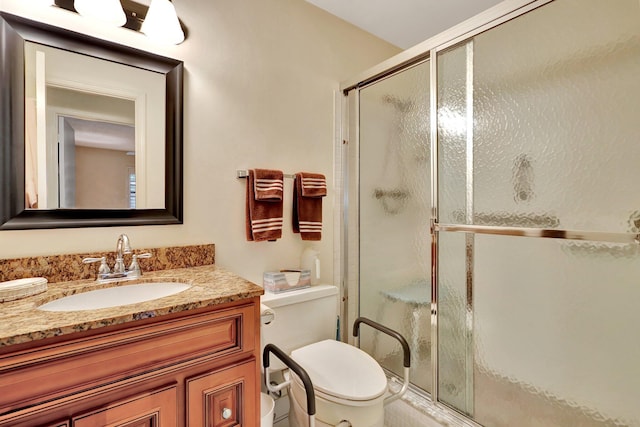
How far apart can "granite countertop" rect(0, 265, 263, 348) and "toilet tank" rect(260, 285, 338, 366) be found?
38 centimetres

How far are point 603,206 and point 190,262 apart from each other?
1572 millimetres

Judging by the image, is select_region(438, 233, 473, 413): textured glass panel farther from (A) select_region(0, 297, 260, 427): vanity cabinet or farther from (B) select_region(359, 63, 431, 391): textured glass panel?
(A) select_region(0, 297, 260, 427): vanity cabinet

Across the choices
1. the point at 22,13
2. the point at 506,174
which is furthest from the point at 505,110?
the point at 22,13

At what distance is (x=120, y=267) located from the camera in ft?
3.81

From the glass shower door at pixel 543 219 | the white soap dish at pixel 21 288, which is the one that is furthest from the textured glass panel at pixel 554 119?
the white soap dish at pixel 21 288

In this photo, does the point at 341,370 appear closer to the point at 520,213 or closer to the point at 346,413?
the point at 346,413

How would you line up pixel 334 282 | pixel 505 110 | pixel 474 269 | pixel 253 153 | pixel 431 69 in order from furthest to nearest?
pixel 334 282
pixel 253 153
pixel 431 69
pixel 474 269
pixel 505 110

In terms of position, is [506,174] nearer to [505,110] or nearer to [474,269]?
[505,110]

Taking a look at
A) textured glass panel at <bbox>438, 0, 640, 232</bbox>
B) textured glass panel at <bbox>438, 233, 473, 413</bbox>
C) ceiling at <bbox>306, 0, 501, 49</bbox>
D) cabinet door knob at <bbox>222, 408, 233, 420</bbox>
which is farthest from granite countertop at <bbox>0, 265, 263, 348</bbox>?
ceiling at <bbox>306, 0, 501, 49</bbox>

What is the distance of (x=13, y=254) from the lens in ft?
3.46

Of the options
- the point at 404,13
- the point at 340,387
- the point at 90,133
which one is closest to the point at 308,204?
the point at 340,387

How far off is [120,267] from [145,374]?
0.52 m

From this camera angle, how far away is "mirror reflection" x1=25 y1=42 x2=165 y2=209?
1.09 meters

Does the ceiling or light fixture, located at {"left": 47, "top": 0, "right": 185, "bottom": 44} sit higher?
the ceiling
